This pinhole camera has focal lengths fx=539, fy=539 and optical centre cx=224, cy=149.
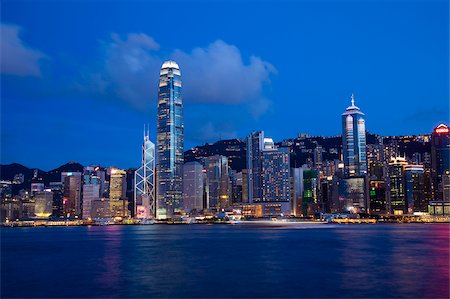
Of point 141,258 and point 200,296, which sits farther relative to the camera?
point 141,258

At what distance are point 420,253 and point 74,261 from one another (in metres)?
47.0

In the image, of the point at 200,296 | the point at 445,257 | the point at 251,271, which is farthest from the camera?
the point at 445,257

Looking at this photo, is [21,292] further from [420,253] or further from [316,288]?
[420,253]

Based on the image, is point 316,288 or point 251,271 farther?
point 251,271

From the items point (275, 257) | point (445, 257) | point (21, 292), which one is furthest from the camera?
point (275, 257)

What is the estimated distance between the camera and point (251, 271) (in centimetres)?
5691

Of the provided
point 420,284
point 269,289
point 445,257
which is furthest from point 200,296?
point 445,257

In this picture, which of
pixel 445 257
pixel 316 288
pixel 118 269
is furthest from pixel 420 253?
pixel 118 269

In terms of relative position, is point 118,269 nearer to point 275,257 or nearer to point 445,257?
point 275,257

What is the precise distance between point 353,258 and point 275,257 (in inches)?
407

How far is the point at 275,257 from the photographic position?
72938 mm

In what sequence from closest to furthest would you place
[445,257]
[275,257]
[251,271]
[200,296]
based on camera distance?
[200,296]
[251,271]
[445,257]
[275,257]

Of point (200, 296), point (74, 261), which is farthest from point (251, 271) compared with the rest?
point (74, 261)

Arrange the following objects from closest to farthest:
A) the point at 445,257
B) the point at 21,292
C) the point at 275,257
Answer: the point at 21,292, the point at 445,257, the point at 275,257
